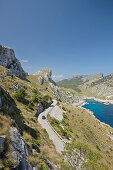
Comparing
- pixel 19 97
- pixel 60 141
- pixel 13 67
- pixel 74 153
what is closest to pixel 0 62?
pixel 13 67

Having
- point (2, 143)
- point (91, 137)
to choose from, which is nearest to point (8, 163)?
point (2, 143)

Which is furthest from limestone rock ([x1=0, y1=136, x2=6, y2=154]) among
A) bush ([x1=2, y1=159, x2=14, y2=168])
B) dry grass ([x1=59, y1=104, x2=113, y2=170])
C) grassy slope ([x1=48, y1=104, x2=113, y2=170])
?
dry grass ([x1=59, y1=104, x2=113, y2=170])

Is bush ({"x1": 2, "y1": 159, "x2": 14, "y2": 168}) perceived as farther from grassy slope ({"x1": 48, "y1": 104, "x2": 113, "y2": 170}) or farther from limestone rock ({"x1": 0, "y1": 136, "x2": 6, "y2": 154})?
grassy slope ({"x1": 48, "y1": 104, "x2": 113, "y2": 170})

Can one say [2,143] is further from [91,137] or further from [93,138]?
[93,138]

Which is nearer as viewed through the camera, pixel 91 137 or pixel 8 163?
pixel 8 163

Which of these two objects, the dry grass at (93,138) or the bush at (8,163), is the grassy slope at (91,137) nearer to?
the dry grass at (93,138)

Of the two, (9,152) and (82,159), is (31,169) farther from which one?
(82,159)

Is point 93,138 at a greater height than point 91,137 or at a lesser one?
lesser

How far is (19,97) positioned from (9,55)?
3510 inches

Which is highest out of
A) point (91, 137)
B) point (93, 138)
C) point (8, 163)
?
point (8, 163)

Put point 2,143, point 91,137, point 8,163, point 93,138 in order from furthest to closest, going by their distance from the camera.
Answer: point 93,138
point 91,137
point 2,143
point 8,163

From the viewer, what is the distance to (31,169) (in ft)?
32.6

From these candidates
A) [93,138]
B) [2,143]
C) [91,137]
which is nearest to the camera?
[2,143]

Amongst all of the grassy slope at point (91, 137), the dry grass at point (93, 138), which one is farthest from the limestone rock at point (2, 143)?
the dry grass at point (93, 138)
